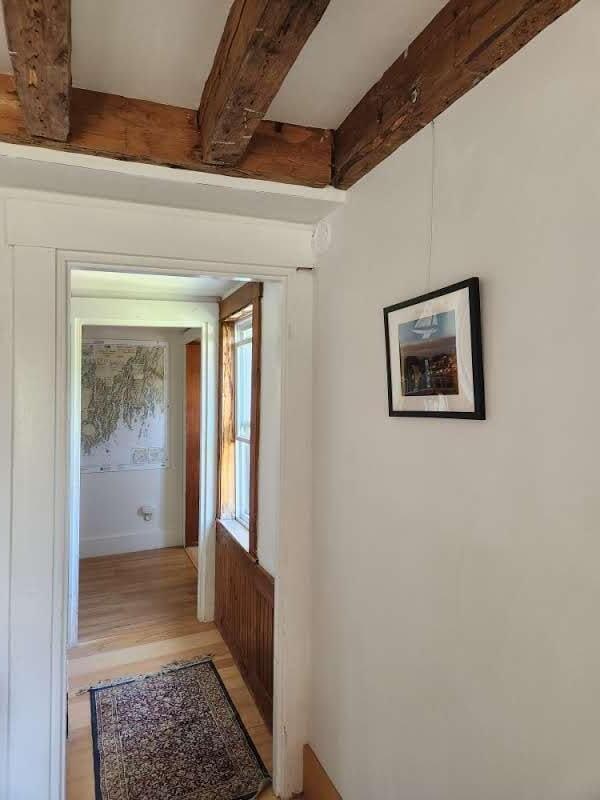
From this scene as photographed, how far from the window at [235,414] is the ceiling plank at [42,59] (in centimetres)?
156

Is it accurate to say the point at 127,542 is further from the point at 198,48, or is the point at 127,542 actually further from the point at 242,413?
the point at 198,48

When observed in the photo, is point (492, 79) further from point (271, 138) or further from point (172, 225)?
point (172, 225)

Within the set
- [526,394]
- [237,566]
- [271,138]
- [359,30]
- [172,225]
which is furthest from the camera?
[237,566]

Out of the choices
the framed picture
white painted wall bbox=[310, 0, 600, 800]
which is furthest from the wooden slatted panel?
the framed picture

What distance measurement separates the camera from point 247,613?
2564 millimetres

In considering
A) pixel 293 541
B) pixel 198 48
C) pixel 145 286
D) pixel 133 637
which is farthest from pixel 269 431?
pixel 133 637

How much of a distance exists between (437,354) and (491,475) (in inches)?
12.3

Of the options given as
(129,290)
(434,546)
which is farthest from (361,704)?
(129,290)

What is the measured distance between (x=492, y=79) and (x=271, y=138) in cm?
73

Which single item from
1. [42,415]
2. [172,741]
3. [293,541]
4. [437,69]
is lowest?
[172,741]

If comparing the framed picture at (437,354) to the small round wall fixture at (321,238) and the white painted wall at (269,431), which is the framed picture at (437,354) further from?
the white painted wall at (269,431)

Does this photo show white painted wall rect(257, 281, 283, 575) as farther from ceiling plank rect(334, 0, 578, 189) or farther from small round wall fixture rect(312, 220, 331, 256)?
ceiling plank rect(334, 0, 578, 189)

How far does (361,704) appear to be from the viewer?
158 centimetres

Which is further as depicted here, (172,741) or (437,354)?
(172,741)
